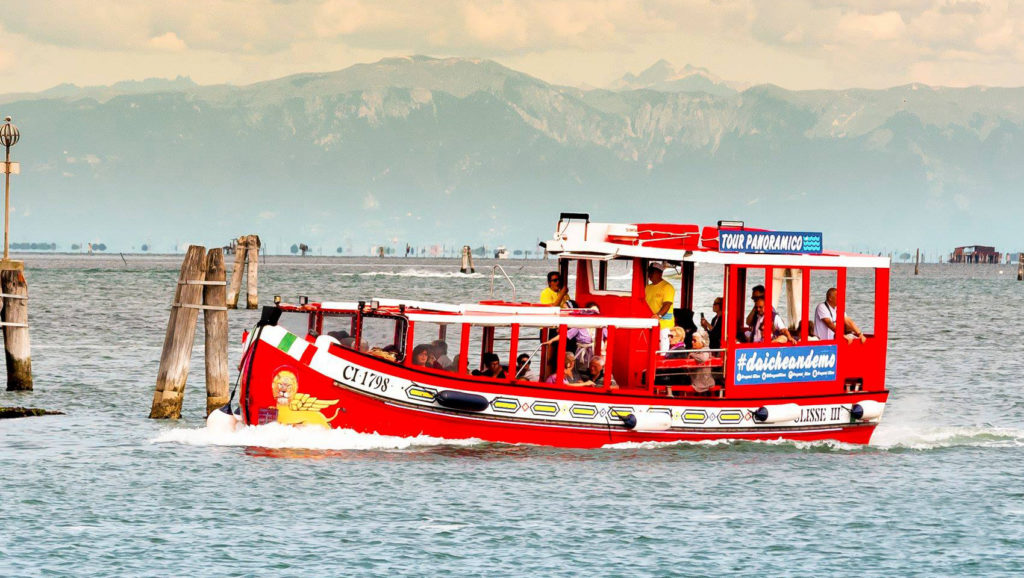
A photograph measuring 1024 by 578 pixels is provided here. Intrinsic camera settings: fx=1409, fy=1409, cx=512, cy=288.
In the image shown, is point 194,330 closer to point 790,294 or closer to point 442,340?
point 442,340

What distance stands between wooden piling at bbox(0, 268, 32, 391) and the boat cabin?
883cm

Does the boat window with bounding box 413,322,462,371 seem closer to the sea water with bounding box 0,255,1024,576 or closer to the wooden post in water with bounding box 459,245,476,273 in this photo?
the sea water with bounding box 0,255,1024,576

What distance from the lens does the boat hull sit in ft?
68.0

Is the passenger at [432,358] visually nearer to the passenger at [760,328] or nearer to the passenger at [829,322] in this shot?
the passenger at [760,328]

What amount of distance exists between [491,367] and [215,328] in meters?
5.68

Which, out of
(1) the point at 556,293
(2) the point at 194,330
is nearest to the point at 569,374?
(1) the point at 556,293

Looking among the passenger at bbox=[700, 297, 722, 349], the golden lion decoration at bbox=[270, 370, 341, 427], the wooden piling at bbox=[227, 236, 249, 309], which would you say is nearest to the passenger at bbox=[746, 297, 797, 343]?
the passenger at bbox=[700, 297, 722, 349]

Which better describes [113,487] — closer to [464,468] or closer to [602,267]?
[464,468]

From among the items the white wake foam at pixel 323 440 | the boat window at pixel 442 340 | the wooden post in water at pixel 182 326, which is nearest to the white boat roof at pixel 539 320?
the boat window at pixel 442 340

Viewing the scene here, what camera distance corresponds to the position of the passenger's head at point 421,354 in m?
21.4

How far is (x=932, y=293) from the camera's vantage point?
113m

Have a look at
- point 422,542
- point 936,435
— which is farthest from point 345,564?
point 936,435

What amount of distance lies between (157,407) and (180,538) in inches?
327

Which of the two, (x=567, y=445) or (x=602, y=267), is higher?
(x=602, y=267)
